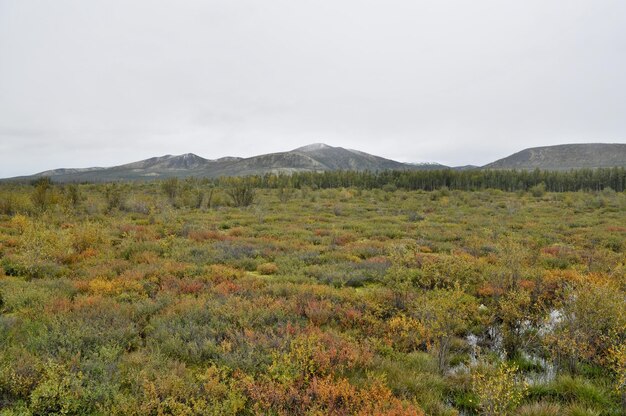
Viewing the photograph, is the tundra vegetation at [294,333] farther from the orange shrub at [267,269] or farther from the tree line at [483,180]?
the tree line at [483,180]

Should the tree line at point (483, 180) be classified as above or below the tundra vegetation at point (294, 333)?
above

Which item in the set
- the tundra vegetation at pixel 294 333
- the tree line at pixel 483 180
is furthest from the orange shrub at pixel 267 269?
the tree line at pixel 483 180

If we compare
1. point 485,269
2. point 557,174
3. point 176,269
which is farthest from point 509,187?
point 176,269

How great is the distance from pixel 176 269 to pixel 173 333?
4311 millimetres

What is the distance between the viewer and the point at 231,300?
838 centimetres

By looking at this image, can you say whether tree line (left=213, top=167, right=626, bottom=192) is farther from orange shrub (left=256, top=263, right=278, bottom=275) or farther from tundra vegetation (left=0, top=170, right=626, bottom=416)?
tundra vegetation (left=0, top=170, right=626, bottom=416)

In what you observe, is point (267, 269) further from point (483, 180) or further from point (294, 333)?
point (483, 180)

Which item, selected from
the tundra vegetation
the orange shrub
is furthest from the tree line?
the tundra vegetation

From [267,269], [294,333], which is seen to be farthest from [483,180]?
[294,333]

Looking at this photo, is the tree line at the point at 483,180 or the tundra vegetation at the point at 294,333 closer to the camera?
the tundra vegetation at the point at 294,333

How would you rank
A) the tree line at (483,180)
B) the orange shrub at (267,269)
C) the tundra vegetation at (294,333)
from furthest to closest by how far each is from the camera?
the tree line at (483,180) → the orange shrub at (267,269) → the tundra vegetation at (294,333)

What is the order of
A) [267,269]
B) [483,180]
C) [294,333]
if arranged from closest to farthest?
[294,333] < [267,269] < [483,180]

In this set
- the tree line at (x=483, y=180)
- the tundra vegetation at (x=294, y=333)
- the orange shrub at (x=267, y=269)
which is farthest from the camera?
the tree line at (x=483, y=180)

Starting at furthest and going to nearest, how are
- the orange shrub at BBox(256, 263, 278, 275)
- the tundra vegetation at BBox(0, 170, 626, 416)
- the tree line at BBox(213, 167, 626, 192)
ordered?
the tree line at BBox(213, 167, 626, 192)
the orange shrub at BBox(256, 263, 278, 275)
the tundra vegetation at BBox(0, 170, 626, 416)
